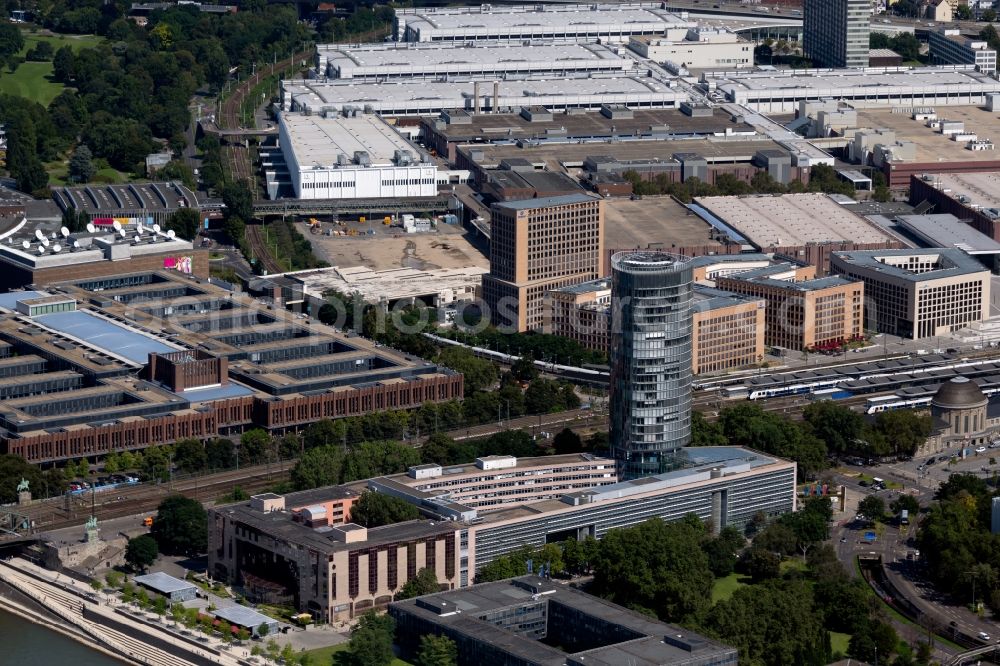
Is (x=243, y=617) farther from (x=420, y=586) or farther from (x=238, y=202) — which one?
(x=238, y=202)

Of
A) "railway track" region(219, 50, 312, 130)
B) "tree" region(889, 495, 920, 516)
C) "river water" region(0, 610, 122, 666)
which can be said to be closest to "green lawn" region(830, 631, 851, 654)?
"tree" region(889, 495, 920, 516)

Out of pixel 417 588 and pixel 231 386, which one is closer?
pixel 417 588

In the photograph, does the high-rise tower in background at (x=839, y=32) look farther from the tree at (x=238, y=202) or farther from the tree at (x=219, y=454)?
the tree at (x=219, y=454)

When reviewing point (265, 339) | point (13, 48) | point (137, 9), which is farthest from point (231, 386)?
point (137, 9)

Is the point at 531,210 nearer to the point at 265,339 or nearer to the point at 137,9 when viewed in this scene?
the point at 265,339

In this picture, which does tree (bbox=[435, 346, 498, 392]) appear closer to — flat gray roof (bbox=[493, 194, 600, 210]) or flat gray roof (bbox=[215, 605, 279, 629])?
flat gray roof (bbox=[493, 194, 600, 210])

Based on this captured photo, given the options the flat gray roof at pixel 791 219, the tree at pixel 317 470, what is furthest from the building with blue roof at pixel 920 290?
the tree at pixel 317 470
